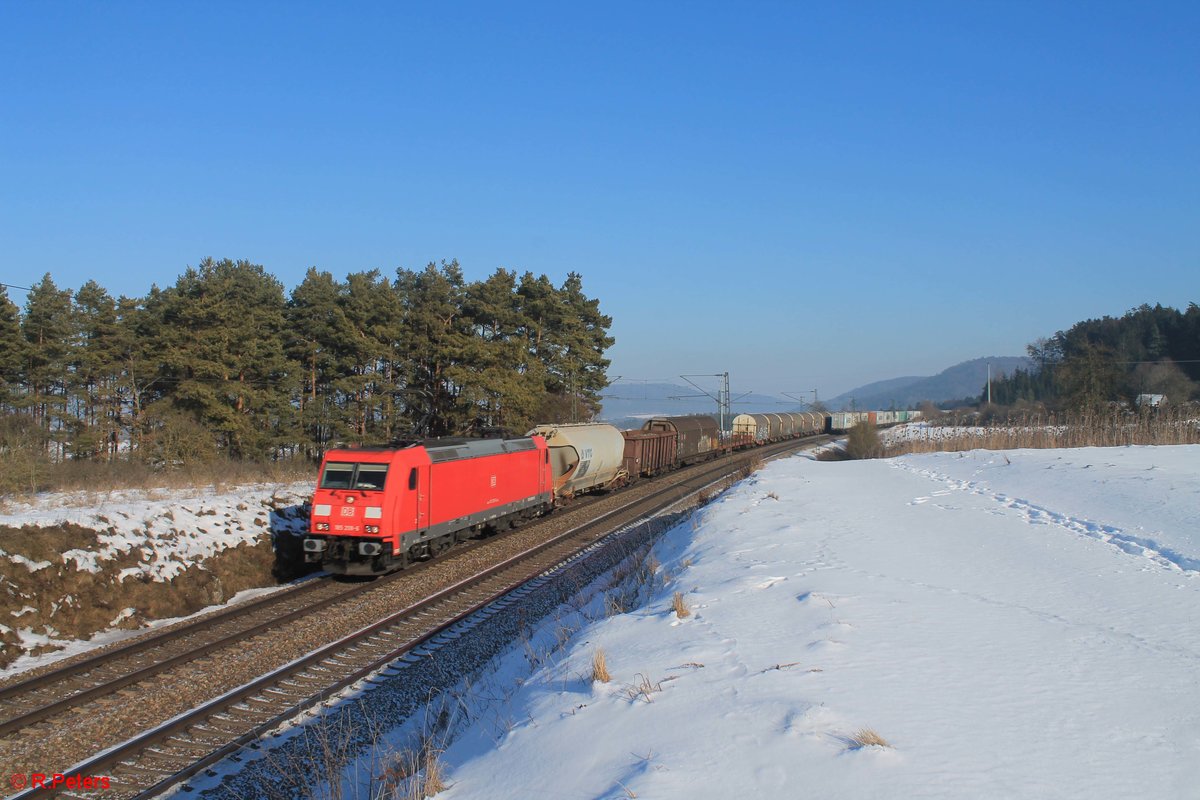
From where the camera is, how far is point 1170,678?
584 centimetres

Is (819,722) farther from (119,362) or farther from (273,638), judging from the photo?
(119,362)

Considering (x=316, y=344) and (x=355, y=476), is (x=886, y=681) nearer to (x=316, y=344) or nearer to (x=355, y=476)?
(x=355, y=476)

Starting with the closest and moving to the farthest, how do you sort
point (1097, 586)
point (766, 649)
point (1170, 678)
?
Result: point (1170, 678)
point (766, 649)
point (1097, 586)

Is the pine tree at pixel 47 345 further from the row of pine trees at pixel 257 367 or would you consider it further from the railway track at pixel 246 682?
the railway track at pixel 246 682

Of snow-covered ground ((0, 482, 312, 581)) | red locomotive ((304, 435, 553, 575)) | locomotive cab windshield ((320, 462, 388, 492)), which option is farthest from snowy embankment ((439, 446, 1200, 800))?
snow-covered ground ((0, 482, 312, 581))

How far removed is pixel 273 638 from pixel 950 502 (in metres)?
13.3

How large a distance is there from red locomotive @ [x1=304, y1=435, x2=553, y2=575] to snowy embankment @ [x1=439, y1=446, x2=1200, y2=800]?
21.5 feet

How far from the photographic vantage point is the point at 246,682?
10133 millimetres

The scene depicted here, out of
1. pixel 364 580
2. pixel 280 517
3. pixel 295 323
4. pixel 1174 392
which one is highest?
pixel 295 323

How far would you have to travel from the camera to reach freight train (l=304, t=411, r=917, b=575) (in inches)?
622

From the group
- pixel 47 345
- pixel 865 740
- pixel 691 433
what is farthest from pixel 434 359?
pixel 865 740

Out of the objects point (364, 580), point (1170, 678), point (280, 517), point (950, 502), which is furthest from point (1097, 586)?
point (280, 517)

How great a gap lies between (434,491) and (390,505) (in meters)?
1.65

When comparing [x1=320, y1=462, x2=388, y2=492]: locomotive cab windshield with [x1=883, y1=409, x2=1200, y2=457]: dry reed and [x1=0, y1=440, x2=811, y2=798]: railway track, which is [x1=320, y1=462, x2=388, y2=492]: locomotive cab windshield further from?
[x1=883, y1=409, x2=1200, y2=457]: dry reed
